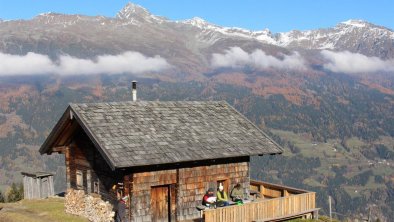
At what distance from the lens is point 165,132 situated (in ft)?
100

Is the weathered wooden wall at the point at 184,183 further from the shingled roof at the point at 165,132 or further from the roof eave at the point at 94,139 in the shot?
the roof eave at the point at 94,139

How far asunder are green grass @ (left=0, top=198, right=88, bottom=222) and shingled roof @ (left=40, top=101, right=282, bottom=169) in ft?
12.1

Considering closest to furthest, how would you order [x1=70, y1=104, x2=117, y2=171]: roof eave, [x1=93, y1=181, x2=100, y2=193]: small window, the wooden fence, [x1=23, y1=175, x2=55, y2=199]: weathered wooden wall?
[x1=70, y1=104, x2=117, y2=171]: roof eave, the wooden fence, [x1=93, y1=181, x2=100, y2=193]: small window, [x1=23, y1=175, x2=55, y2=199]: weathered wooden wall

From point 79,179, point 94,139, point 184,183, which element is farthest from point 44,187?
point 184,183

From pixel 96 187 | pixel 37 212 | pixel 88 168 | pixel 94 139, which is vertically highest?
pixel 94 139

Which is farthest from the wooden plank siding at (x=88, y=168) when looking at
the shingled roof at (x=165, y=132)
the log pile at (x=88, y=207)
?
the shingled roof at (x=165, y=132)

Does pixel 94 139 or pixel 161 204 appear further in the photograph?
pixel 161 204

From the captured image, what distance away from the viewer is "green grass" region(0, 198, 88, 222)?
29469 millimetres

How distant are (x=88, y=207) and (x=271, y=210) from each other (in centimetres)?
1046

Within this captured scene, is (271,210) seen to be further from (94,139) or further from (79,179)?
(79,179)

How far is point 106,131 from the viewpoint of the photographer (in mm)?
28625

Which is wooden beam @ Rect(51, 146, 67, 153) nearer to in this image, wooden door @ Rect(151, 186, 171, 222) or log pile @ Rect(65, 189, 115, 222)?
log pile @ Rect(65, 189, 115, 222)

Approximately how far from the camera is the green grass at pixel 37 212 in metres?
29.5

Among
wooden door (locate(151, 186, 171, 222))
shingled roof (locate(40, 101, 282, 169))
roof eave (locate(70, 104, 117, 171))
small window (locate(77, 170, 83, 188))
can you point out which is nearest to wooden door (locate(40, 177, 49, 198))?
shingled roof (locate(40, 101, 282, 169))
